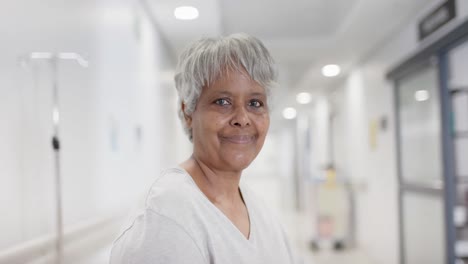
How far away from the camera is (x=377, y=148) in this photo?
564cm

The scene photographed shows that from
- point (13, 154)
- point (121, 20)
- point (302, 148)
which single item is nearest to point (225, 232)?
point (13, 154)

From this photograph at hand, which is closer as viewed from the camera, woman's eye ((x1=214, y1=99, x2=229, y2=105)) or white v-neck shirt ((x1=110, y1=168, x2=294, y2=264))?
white v-neck shirt ((x1=110, y1=168, x2=294, y2=264))

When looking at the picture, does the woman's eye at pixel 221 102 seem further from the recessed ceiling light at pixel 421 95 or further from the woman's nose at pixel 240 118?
the recessed ceiling light at pixel 421 95

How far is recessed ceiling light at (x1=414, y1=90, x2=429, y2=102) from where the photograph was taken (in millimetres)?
4191

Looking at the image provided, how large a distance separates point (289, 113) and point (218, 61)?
12142 mm

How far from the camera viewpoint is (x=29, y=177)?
168 centimetres

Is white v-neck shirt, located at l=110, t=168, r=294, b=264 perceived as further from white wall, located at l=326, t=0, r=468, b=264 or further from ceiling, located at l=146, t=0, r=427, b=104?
white wall, located at l=326, t=0, r=468, b=264

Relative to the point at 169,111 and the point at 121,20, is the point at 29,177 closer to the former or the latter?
the point at 121,20

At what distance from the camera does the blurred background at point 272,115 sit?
5.61 feet

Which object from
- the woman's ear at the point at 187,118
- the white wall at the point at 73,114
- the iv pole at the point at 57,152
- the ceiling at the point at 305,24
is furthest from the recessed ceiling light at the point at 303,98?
the woman's ear at the point at 187,118

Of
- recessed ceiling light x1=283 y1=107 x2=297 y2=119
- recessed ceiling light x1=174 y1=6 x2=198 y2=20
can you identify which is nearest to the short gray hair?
recessed ceiling light x1=174 y1=6 x2=198 y2=20

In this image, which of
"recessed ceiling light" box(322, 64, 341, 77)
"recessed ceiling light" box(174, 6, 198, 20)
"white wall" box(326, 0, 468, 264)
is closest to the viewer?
"recessed ceiling light" box(174, 6, 198, 20)

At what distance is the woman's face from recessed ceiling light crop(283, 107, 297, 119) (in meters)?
10.7

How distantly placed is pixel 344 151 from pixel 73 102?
261 inches
